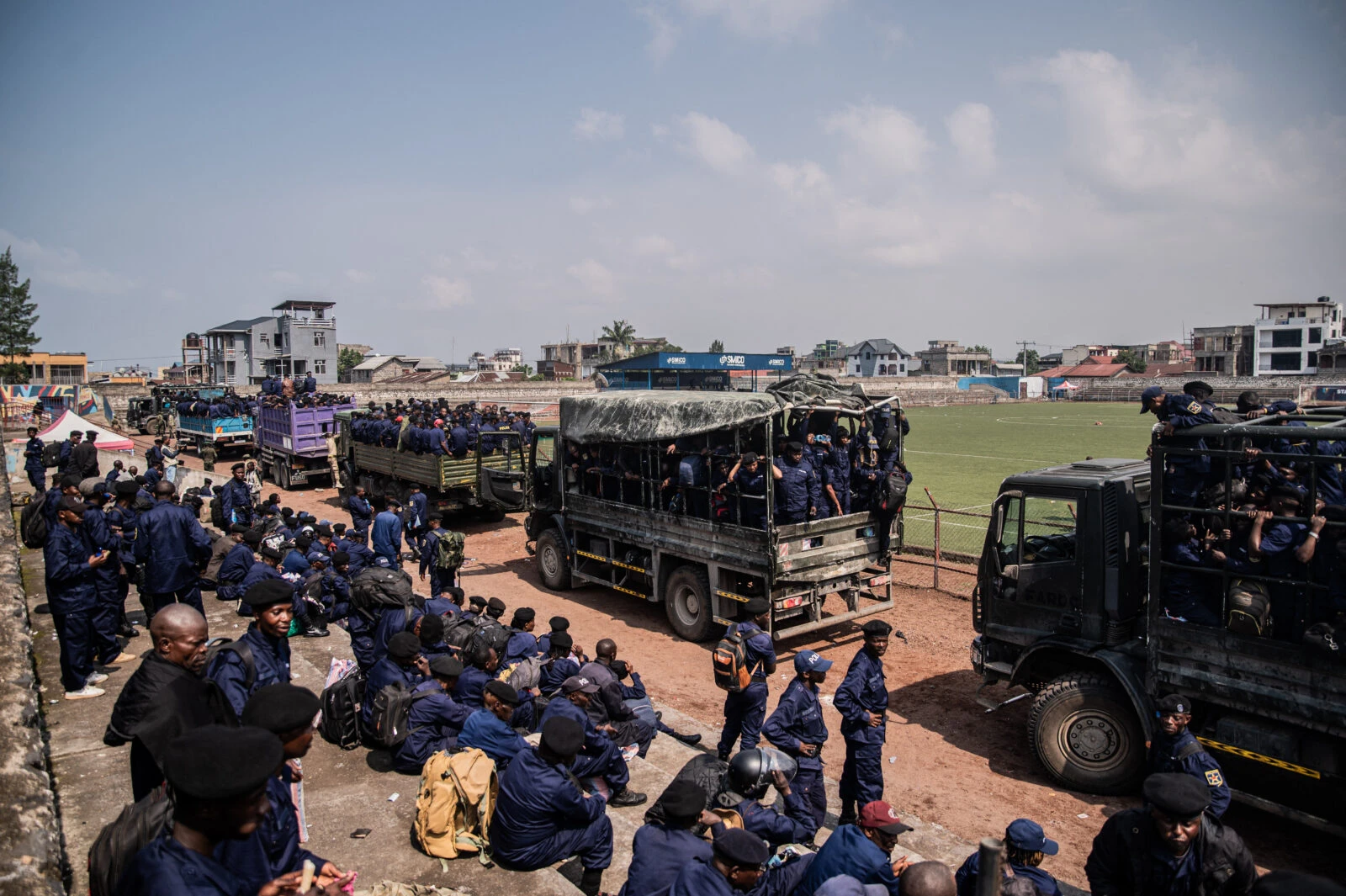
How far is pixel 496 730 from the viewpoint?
197 inches

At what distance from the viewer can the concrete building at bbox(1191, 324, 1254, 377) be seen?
248 ft

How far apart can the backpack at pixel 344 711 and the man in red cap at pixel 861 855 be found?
12.2 feet

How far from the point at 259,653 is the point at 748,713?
336 cm

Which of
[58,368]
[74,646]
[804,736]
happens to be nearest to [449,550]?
[74,646]

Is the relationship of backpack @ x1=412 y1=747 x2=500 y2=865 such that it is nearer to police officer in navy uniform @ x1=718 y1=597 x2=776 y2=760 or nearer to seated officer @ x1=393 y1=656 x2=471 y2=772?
seated officer @ x1=393 y1=656 x2=471 y2=772

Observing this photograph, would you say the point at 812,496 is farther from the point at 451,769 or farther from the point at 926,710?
the point at 451,769

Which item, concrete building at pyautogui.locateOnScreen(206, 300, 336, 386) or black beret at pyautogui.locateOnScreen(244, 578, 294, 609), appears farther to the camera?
concrete building at pyautogui.locateOnScreen(206, 300, 336, 386)

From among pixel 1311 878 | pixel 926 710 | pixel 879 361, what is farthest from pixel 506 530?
pixel 879 361

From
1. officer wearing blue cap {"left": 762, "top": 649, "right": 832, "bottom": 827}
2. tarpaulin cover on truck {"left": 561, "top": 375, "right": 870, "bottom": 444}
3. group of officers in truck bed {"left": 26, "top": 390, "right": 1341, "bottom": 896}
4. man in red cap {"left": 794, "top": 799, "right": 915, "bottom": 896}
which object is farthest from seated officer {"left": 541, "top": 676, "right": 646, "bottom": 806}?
tarpaulin cover on truck {"left": 561, "top": 375, "right": 870, "bottom": 444}

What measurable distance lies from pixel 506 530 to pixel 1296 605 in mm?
14606

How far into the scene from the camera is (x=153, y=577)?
7844 mm

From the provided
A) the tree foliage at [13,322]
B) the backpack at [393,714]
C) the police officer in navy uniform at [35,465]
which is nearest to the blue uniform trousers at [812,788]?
the backpack at [393,714]

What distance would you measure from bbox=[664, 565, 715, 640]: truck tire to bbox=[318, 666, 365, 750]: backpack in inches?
191

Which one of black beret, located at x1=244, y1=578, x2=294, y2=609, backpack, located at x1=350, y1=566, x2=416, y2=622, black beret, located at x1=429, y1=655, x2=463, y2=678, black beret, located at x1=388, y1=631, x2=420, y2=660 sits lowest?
black beret, located at x1=429, y1=655, x2=463, y2=678
